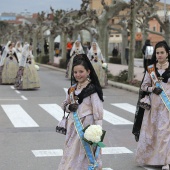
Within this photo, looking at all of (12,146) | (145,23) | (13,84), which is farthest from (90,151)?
(145,23)

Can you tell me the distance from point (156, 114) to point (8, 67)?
13.3 meters

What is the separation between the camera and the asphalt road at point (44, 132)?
22.9 ft

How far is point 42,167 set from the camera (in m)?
6.65

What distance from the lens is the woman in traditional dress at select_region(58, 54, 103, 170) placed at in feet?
17.3

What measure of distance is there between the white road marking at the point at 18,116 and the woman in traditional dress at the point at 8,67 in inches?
249

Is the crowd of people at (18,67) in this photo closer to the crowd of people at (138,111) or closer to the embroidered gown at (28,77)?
the embroidered gown at (28,77)

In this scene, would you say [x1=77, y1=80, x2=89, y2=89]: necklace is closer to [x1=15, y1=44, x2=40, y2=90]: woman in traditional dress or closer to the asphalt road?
the asphalt road

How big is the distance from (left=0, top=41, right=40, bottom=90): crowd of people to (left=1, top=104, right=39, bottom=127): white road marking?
4.17m

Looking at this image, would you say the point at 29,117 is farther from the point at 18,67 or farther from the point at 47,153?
the point at 18,67

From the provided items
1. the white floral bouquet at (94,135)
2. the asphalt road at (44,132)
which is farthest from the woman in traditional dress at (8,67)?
the white floral bouquet at (94,135)

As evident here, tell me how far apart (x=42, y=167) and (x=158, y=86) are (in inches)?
77.2

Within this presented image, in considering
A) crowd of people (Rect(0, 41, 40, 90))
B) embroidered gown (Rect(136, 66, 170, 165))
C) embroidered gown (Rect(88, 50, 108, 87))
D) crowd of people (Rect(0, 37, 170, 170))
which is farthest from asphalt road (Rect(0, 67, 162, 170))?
embroidered gown (Rect(88, 50, 108, 87))

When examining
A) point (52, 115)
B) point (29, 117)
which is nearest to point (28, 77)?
point (52, 115)

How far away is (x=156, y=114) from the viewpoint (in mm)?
6664
